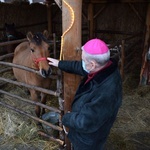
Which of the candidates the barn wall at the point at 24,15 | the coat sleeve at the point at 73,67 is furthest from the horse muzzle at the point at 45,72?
the barn wall at the point at 24,15

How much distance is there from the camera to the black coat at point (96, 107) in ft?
5.48

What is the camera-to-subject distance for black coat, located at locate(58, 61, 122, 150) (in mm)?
1670

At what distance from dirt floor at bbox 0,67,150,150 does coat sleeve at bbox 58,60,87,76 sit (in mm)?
1370

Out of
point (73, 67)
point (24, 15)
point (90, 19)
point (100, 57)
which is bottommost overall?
point (73, 67)

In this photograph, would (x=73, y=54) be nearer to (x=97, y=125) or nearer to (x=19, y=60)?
(x=97, y=125)

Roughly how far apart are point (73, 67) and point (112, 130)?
1.83m

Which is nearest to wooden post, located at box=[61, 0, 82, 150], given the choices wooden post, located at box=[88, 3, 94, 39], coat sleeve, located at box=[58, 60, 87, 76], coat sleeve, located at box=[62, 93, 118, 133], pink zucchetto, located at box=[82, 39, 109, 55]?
coat sleeve, located at box=[58, 60, 87, 76]

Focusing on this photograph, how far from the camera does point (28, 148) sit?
3.07 metres

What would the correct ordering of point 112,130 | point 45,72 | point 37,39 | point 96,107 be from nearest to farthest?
point 96,107, point 45,72, point 37,39, point 112,130

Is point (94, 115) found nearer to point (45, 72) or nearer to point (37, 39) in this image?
point (45, 72)

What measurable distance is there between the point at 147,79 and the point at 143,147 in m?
2.51

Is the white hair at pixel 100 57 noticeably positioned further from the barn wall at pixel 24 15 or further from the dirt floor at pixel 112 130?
the barn wall at pixel 24 15

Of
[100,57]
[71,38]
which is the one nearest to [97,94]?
[100,57]

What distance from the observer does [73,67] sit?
2.16 meters
